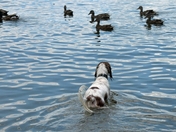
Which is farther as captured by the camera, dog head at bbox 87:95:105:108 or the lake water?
dog head at bbox 87:95:105:108

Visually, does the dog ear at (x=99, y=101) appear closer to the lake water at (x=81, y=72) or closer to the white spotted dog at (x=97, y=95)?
the white spotted dog at (x=97, y=95)

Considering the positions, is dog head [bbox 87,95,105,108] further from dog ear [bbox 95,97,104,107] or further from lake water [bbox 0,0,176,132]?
lake water [bbox 0,0,176,132]

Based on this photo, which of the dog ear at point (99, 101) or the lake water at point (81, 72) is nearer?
the lake water at point (81, 72)

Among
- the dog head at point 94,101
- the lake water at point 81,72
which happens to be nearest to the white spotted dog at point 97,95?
the dog head at point 94,101

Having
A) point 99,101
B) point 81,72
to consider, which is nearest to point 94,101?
point 99,101

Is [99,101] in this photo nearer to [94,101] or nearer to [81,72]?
[94,101]

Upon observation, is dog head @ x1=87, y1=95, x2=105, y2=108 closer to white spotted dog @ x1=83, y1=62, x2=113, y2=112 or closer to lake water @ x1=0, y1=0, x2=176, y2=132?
white spotted dog @ x1=83, y1=62, x2=113, y2=112

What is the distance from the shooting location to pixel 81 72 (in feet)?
46.3

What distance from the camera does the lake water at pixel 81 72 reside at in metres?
9.65

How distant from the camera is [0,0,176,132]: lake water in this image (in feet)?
31.7

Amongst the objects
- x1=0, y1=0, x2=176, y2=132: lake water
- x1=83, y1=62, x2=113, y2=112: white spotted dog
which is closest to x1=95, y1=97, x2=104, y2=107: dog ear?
x1=83, y1=62, x2=113, y2=112: white spotted dog

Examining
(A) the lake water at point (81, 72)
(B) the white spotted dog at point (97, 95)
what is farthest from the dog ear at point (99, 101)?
(A) the lake water at point (81, 72)

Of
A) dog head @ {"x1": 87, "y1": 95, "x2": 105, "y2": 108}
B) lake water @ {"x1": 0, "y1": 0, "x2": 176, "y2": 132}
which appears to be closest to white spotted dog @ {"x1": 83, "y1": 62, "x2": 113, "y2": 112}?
dog head @ {"x1": 87, "y1": 95, "x2": 105, "y2": 108}

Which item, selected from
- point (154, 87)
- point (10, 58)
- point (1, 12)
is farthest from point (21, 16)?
point (154, 87)
